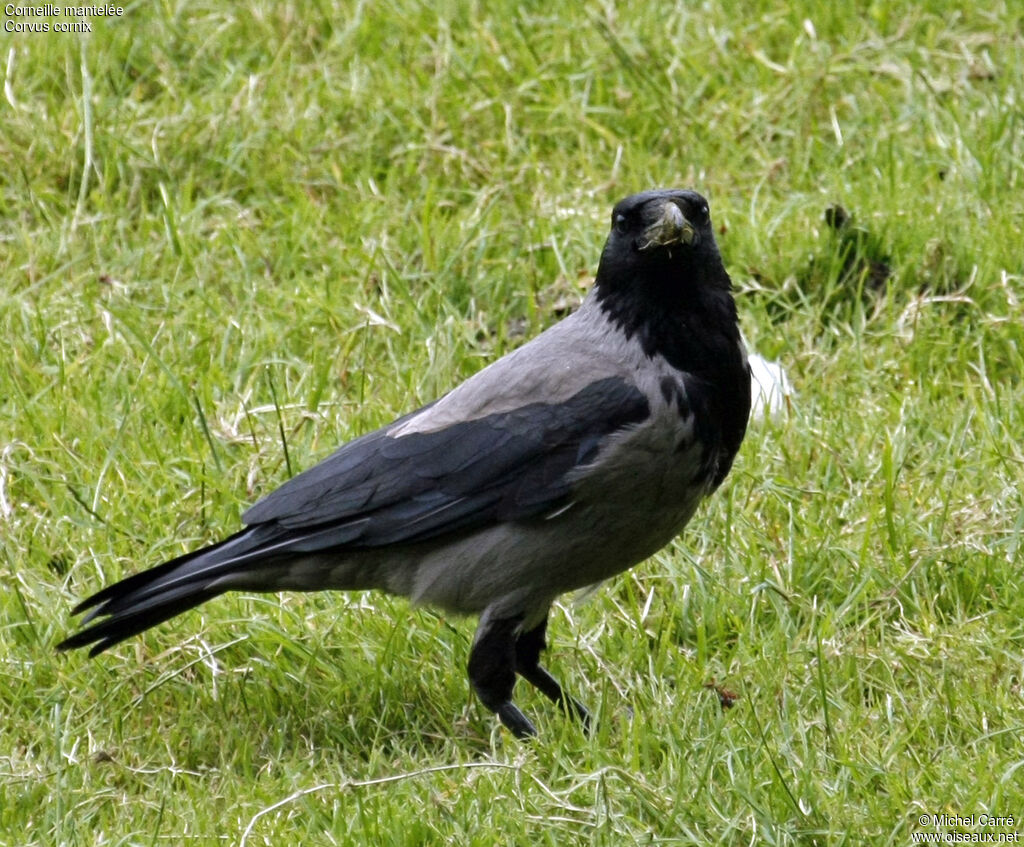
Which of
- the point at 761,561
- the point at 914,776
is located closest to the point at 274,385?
the point at 761,561

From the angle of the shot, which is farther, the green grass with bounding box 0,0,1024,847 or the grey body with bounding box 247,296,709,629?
the grey body with bounding box 247,296,709,629

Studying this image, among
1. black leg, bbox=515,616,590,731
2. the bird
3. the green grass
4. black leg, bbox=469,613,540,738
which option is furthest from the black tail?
black leg, bbox=515,616,590,731

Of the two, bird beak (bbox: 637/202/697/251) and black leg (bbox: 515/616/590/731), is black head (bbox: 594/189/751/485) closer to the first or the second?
bird beak (bbox: 637/202/697/251)

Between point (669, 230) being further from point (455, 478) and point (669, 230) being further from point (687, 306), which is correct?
point (455, 478)

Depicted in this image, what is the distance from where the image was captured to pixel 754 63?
25.5 feet

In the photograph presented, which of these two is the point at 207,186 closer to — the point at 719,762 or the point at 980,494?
the point at 980,494

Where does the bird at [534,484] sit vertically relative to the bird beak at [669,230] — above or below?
below

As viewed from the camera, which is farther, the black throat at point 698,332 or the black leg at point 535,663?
the black leg at point 535,663

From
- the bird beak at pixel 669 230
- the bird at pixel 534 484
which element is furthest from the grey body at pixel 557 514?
the bird beak at pixel 669 230

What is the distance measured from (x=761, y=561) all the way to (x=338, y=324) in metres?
2.11

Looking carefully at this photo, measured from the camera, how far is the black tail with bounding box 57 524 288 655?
4.76 meters

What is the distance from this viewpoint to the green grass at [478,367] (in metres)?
4.31

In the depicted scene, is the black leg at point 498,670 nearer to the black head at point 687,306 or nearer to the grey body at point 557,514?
the grey body at point 557,514

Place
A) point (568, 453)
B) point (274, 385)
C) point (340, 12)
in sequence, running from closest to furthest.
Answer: point (568, 453) < point (274, 385) < point (340, 12)
